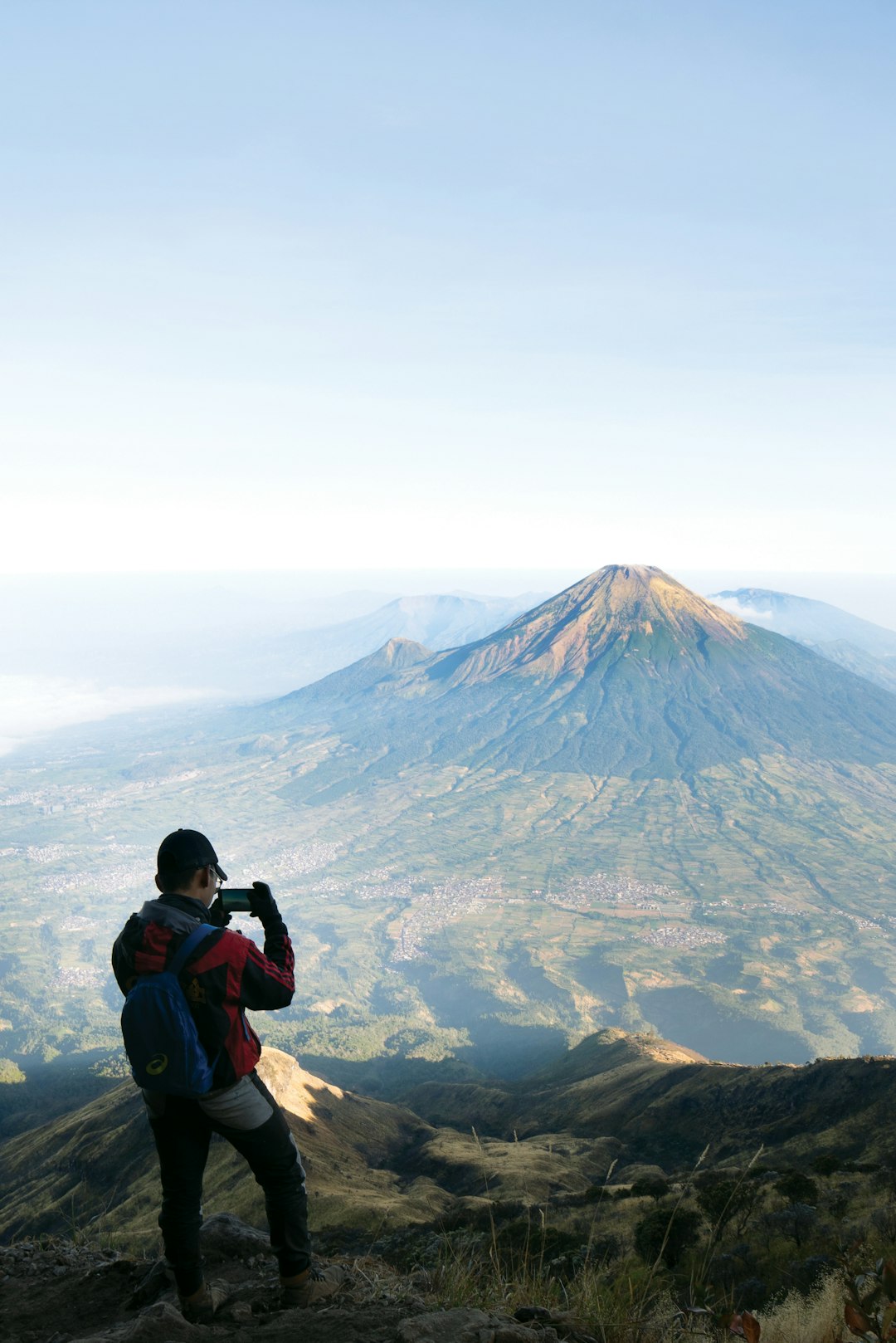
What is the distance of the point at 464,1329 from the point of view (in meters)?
4.55

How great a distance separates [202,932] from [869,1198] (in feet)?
72.3

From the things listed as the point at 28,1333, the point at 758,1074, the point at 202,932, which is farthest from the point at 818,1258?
the point at 758,1074

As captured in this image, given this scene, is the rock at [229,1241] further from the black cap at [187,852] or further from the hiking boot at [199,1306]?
the black cap at [187,852]

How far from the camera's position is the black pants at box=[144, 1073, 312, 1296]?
5379 millimetres

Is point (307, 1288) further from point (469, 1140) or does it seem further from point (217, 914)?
point (469, 1140)

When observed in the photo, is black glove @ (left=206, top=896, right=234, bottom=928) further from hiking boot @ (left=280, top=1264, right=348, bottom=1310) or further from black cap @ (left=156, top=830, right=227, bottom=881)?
hiking boot @ (left=280, top=1264, right=348, bottom=1310)

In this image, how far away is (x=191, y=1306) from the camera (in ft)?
18.0

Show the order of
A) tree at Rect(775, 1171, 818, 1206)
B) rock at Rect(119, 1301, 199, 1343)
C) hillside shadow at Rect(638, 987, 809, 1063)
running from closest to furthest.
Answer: rock at Rect(119, 1301, 199, 1343), tree at Rect(775, 1171, 818, 1206), hillside shadow at Rect(638, 987, 809, 1063)

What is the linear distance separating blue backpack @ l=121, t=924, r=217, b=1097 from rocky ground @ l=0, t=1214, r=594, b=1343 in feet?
4.91

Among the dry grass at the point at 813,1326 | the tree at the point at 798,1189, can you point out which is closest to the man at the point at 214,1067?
the dry grass at the point at 813,1326

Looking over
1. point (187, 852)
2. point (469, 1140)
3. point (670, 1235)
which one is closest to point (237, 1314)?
point (187, 852)

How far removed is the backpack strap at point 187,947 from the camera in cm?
516

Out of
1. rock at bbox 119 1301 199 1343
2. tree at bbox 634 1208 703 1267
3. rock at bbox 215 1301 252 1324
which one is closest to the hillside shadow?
tree at bbox 634 1208 703 1267

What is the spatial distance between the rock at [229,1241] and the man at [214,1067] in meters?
2.26
